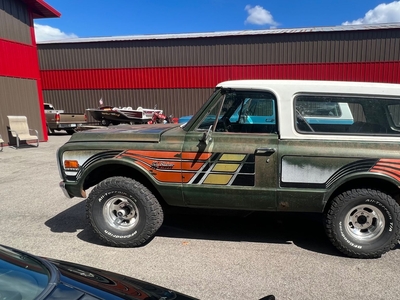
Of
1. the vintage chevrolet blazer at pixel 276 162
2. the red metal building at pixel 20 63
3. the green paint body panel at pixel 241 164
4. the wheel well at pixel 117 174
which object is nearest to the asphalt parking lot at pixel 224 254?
the vintage chevrolet blazer at pixel 276 162

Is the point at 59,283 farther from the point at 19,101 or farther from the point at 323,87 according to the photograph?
the point at 19,101

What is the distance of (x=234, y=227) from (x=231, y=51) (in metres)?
Answer: 16.7

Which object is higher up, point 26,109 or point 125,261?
point 26,109

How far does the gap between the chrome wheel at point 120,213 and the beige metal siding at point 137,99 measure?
55.1 feet

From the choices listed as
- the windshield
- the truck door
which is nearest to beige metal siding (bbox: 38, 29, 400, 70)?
the truck door

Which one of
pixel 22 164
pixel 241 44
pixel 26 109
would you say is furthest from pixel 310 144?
pixel 241 44

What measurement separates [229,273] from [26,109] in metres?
13.1

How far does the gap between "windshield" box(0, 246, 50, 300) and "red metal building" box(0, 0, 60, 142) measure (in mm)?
12259

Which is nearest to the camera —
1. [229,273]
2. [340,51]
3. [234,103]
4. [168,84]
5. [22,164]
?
[229,273]

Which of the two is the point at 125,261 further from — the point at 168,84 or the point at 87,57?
the point at 87,57

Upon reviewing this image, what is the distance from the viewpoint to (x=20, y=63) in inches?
503

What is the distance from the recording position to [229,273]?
10.1 ft

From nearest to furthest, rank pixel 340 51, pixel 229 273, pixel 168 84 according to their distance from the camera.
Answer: pixel 229 273
pixel 340 51
pixel 168 84

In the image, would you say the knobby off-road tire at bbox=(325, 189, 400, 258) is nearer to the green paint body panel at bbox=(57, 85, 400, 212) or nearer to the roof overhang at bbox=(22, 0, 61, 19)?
the green paint body panel at bbox=(57, 85, 400, 212)
